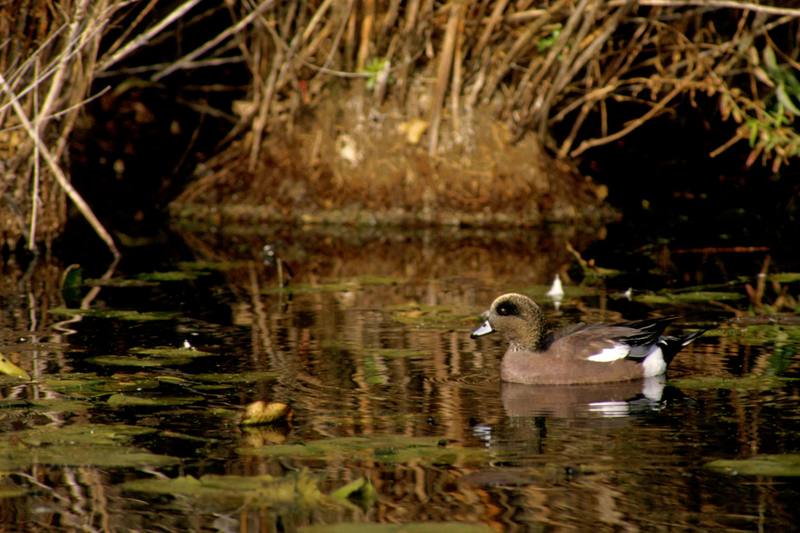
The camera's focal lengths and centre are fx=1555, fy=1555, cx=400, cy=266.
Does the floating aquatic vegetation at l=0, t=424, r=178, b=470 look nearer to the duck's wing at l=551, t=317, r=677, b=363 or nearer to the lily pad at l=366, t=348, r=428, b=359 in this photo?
the lily pad at l=366, t=348, r=428, b=359

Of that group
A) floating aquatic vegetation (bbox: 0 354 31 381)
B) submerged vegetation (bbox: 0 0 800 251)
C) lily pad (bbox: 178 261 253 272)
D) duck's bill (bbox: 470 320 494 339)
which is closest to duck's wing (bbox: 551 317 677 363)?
duck's bill (bbox: 470 320 494 339)

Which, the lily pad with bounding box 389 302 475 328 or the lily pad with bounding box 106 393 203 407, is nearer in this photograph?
the lily pad with bounding box 106 393 203 407

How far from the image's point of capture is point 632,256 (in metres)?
11.5

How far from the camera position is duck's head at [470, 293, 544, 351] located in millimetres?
7195

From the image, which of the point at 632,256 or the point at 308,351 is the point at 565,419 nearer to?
the point at 308,351

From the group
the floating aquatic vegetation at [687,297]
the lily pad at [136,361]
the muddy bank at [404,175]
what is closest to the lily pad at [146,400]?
the lily pad at [136,361]

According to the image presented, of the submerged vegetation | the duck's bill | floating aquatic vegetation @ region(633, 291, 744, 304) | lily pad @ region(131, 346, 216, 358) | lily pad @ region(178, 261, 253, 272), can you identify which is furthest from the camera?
the submerged vegetation

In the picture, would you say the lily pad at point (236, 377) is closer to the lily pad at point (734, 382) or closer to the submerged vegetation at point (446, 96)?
the lily pad at point (734, 382)

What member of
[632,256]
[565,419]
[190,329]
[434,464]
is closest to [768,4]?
[632,256]

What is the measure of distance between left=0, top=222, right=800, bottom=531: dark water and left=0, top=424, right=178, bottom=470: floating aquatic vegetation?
13 mm

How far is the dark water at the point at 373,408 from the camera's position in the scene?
5.00m

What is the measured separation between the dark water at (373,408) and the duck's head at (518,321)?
0.77ft

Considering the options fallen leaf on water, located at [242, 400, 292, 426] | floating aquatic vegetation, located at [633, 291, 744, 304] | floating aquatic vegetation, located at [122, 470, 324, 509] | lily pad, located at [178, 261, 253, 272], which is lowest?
floating aquatic vegetation, located at [122, 470, 324, 509]

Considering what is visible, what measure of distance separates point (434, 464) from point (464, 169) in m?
7.96
